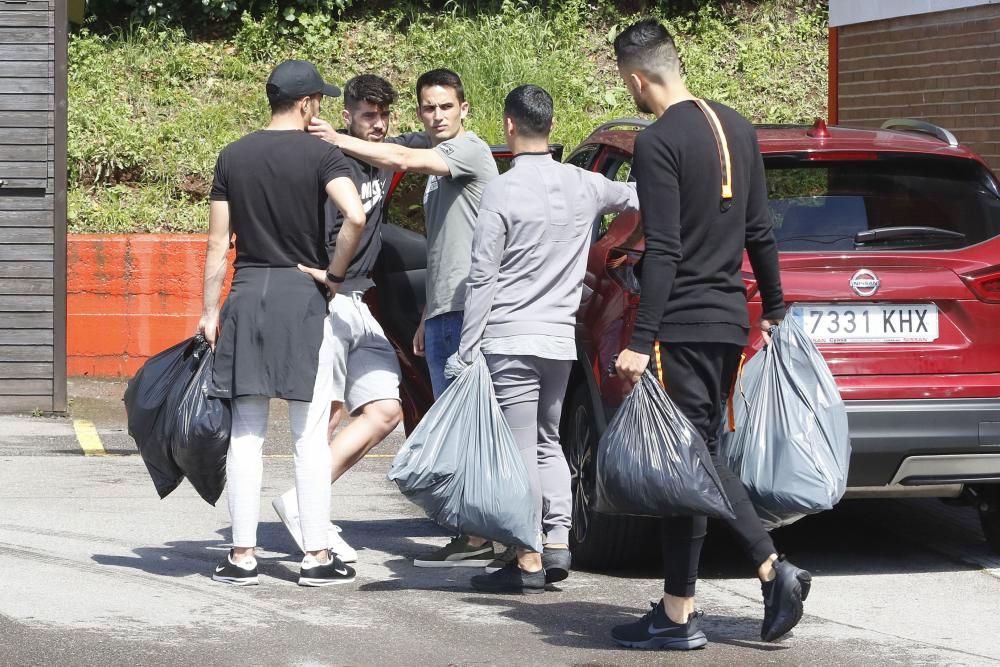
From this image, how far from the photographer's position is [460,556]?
20.0ft

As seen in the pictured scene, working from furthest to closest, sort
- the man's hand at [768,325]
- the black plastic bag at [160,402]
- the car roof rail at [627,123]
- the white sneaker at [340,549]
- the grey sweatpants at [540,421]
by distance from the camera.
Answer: the car roof rail at [627,123], the white sneaker at [340,549], the black plastic bag at [160,402], the grey sweatpants at [540,421], the man's hand at [768,325]

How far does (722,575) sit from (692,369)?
1.48 metres

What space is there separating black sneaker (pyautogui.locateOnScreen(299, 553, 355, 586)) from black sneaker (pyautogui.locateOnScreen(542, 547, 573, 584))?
2.40ft

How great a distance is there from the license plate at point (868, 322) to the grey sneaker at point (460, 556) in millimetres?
1573

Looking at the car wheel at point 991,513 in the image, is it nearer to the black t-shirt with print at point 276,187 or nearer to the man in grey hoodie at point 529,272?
the man in grey hoodie at point 529,272

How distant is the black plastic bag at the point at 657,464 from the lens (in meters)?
4.61

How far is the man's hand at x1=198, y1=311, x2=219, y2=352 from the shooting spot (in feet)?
18.4

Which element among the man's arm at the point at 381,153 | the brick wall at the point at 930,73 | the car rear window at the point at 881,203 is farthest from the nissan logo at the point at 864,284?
the brick wall at the point at 930,73

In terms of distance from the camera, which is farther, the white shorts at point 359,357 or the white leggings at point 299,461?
the white shorts at point 359,357

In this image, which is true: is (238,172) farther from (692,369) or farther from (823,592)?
(823,592)

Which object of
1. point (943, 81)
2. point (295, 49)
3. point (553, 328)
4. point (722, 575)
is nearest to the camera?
point (553, 328)

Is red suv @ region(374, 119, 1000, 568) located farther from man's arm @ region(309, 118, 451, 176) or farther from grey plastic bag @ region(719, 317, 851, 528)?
man's arm @ region(309, 118, 451, 176)

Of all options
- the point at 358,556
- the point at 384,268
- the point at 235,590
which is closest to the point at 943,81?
the point at 384,268

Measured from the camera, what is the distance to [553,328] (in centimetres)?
543
